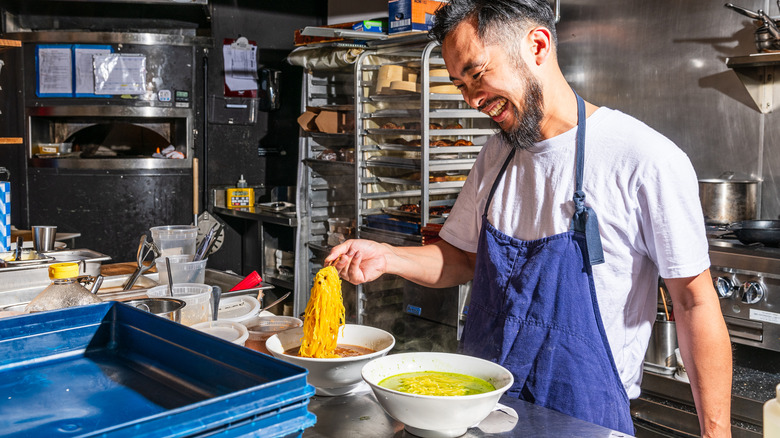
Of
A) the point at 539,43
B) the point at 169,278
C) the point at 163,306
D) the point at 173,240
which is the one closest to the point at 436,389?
the point at 163,306

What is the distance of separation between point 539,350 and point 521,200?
1.47ft

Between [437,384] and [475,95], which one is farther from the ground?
[475,95]

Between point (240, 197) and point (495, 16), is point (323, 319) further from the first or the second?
point (240, 197)

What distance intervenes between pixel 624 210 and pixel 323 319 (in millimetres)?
842

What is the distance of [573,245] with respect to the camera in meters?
1.82

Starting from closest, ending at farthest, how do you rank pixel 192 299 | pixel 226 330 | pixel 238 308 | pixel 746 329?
1. pixel 226 330
2. pixel 192 299
3. pixel 238 308
4. pixel 746 329

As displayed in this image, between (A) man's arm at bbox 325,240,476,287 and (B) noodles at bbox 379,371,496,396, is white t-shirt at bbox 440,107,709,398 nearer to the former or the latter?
(A) man's arm at bbox 325,240,476,287

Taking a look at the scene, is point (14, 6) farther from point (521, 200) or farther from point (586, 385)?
point (586, 385)

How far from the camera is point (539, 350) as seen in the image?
5.91 feet

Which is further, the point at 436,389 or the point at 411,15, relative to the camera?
the point at 411,15

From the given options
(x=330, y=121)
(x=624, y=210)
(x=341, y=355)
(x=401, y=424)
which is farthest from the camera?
(x=330, y=121)

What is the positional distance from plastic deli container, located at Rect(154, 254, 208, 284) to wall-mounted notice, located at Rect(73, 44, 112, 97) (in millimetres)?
3924

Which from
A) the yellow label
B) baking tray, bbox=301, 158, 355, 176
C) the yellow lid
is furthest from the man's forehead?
the yellow label

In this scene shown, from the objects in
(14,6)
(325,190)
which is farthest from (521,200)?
(14,6)
